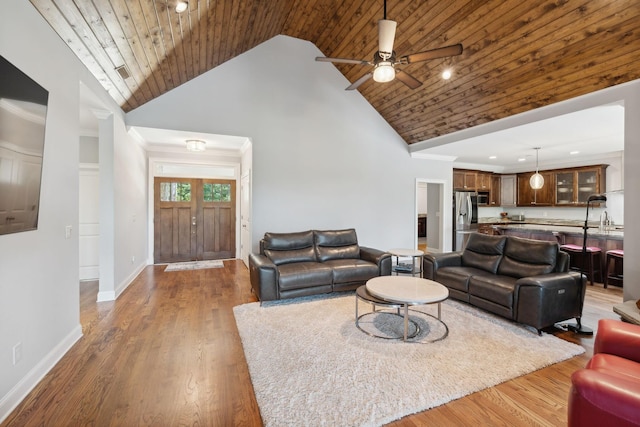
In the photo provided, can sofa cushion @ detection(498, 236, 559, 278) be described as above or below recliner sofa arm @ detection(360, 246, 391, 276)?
above

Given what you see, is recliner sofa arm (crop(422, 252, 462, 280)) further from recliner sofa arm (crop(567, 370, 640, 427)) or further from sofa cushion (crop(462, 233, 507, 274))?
recliner sofa arm (crop(567, 370, 640, 427))

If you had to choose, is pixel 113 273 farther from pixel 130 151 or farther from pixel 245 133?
pixel 245 133

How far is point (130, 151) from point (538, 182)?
7.86 m

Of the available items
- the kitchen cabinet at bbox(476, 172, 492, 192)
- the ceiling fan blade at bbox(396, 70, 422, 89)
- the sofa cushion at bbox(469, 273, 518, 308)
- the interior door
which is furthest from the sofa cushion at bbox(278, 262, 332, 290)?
Result: the kitchen cabinet at bbox(476, 172, 492, 192)

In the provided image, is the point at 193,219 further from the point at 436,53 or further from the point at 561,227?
the point at 561,227

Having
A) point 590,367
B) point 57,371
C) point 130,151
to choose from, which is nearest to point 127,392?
point 57,371

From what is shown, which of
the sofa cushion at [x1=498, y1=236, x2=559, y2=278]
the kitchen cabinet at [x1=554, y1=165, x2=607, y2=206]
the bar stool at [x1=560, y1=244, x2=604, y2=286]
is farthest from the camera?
the kitchen cabinet at [x1=554, y1=165, x2=607, y2=206]

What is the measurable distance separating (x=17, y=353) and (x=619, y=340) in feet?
12.9

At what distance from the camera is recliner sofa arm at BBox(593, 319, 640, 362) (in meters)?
1.68

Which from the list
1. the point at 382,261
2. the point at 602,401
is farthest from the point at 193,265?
the point at 602,401

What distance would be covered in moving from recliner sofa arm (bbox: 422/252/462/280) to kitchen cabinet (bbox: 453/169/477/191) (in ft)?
13.7

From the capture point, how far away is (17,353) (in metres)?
1.92

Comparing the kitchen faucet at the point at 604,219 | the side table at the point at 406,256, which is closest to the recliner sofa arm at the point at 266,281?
the side table at the point at 406,256

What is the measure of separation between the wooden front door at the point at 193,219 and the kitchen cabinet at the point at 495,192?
7448 millimetres
